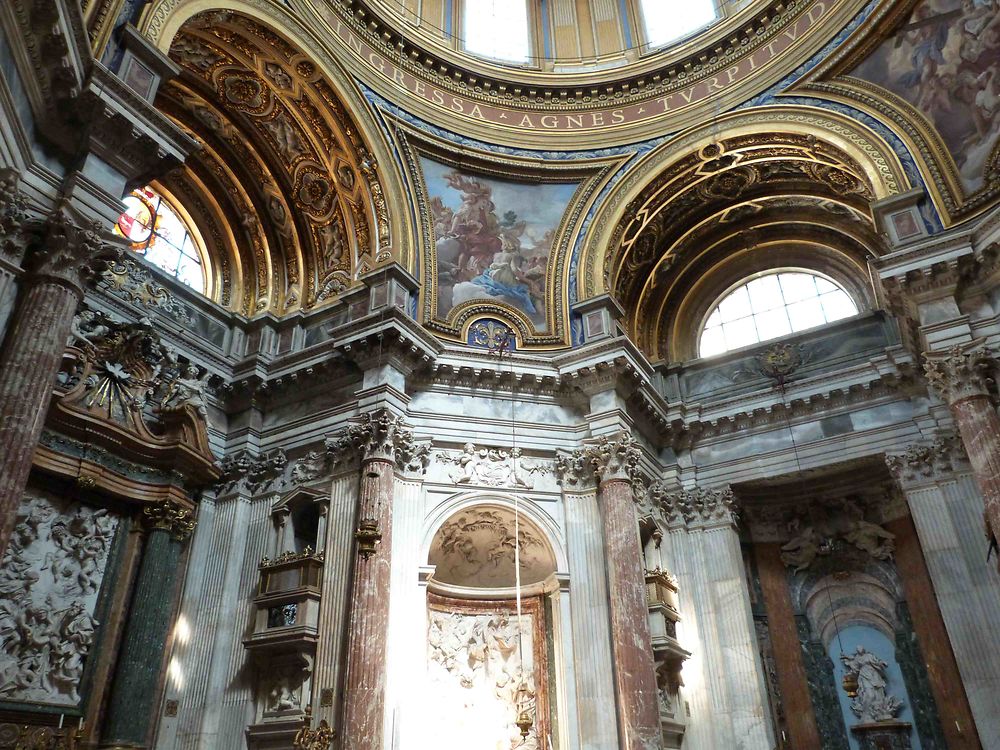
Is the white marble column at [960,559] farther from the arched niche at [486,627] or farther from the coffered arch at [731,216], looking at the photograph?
the arched niche at [486,627]

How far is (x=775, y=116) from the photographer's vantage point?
1509 centimetres

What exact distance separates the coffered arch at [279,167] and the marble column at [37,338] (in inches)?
255

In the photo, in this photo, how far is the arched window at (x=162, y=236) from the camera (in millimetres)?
13938

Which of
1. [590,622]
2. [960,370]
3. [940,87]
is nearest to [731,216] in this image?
[940,87]

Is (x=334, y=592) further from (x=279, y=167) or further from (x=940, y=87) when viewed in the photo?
(x=940, y=87)

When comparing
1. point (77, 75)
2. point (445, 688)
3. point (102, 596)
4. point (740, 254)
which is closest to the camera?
point (77, 75)

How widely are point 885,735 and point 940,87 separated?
1179cm

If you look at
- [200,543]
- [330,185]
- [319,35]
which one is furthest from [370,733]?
[319,35]

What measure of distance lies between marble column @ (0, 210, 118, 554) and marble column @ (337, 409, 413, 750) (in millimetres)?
4260

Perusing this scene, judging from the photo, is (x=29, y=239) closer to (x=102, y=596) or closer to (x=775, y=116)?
(x=102, y=596)

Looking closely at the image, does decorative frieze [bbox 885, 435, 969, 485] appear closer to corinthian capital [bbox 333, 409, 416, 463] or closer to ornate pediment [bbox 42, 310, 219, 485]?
corinthian capital [bbox 333, 409, 416, 463]

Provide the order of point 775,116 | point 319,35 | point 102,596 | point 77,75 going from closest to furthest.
A: point 77,75 < point 102,596 < point 319,35 < point 775,116

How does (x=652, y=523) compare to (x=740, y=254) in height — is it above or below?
below

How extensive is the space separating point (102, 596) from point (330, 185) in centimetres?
855
